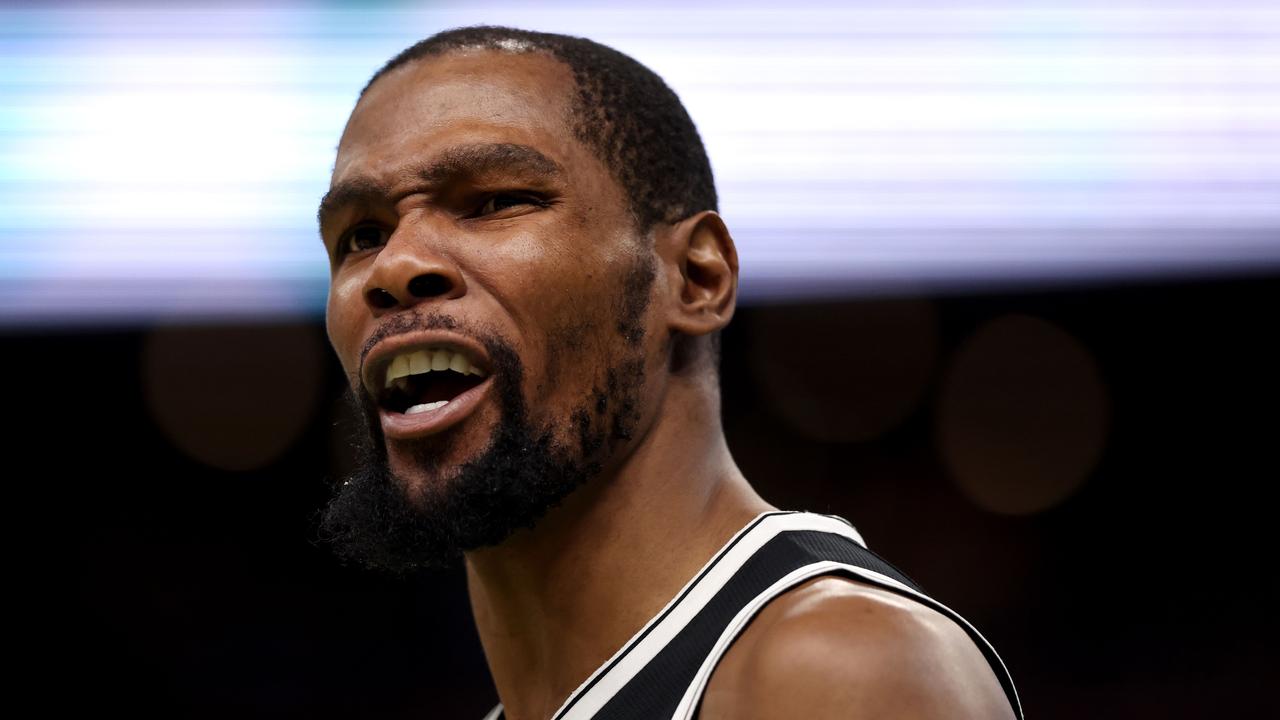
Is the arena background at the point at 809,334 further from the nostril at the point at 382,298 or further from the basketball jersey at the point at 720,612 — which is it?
the basketball jersey at the point at 720,612

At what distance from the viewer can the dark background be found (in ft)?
16.7

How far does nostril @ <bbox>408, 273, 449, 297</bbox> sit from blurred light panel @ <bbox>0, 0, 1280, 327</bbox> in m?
2.12

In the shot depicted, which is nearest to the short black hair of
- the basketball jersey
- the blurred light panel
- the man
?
the man

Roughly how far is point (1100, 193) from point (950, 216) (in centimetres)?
49

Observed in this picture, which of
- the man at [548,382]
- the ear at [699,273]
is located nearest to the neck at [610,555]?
the man at [548,382]

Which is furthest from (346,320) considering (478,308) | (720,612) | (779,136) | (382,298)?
(779,136)

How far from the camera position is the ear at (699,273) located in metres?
1.67

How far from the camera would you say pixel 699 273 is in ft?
5.67

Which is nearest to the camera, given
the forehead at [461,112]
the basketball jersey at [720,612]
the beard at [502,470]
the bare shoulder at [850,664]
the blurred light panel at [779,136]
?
the bare shoulder at [850,664]

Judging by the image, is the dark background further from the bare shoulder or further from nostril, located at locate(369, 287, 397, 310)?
the bare shoulder

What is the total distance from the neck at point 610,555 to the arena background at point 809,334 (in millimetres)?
2228

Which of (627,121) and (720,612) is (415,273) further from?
(720,612)

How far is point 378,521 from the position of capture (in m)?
1.59

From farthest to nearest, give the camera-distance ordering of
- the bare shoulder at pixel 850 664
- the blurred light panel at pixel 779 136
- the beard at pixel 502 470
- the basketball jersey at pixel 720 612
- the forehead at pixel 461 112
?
the blurred light panel at pixel 779 136 < the forehead at pixel 461 112 < the beard at pixel 502 470 < the basketball jersey at pixel 720 612 < the bare shoulder at pixel 850 664
